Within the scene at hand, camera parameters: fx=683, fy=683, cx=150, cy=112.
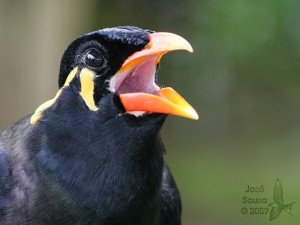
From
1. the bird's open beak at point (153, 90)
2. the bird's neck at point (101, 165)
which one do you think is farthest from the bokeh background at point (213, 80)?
the bird's open beak at point (153, 90)

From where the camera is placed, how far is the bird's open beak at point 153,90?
7.35ft

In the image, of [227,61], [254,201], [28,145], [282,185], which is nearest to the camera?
[28,145]

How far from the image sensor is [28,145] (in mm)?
2521

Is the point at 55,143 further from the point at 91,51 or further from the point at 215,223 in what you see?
the point at 215,223

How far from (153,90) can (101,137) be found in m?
0.24

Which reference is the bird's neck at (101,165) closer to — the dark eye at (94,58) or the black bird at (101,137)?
the black bird at (101,137)

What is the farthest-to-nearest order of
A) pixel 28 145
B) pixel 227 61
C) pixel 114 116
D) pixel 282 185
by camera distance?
pixel 227 61 → pixel 282 185 → pixel 28 145 → pixel 114 116

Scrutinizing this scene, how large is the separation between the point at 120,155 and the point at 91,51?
37 centimetres

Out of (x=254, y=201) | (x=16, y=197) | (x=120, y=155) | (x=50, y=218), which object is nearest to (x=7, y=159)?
(x=16, y=197)

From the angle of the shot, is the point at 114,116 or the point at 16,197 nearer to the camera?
the point at 114,116

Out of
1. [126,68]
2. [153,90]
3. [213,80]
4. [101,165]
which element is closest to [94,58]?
[126,68]

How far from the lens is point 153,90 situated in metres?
2.36

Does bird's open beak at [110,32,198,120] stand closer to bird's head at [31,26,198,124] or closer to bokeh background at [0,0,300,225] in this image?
bird's head at [31,26,198,124]

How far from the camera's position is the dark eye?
2.33m
